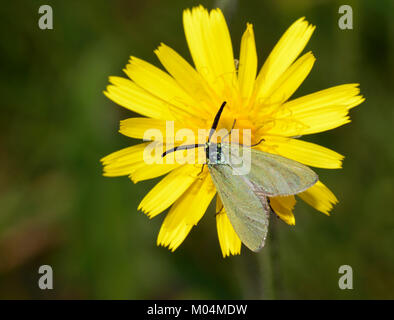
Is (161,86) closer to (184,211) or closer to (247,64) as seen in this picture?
(247,64)

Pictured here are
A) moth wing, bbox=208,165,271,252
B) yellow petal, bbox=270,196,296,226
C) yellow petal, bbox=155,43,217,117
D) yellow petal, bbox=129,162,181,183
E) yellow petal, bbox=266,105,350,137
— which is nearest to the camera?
moth wing, bbox=208,165,271,252

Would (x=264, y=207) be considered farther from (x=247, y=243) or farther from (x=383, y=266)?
(x=383, y=266)

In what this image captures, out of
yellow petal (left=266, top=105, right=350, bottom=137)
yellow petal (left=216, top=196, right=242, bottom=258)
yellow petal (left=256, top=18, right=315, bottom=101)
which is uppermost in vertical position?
yellow petal (left=256, top=18, right=315, bottom=101)

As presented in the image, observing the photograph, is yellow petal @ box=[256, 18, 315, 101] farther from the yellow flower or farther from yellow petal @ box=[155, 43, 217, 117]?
yellow petal @ box=[155, 43, 217, 117]

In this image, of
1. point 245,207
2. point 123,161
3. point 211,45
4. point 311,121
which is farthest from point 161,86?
point 245,207

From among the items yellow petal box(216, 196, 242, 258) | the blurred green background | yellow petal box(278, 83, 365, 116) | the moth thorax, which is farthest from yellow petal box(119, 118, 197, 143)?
the blurred green background

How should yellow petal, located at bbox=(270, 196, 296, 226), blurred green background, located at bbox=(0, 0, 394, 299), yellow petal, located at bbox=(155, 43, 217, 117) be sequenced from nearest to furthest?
1. yellow petal, located at bbox=(270, 196, 296, 226)
2. yellow petal, located at bbox=(155, 43, 217, 117)
3. blurred green background, located at bbox=(0, 0, 394, 299)
